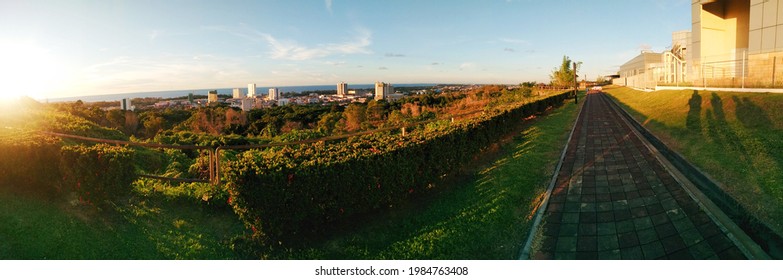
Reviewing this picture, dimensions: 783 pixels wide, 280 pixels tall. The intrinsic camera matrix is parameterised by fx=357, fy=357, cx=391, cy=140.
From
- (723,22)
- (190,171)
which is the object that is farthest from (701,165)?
(723,22)

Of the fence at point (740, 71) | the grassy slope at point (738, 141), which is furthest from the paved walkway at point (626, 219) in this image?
the fence at point (740, 71)

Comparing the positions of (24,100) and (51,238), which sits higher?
(24,100)

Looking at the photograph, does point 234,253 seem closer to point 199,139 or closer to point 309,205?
point 309,205

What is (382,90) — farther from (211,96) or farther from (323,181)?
(323,181)

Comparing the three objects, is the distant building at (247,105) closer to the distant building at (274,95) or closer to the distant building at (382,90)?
the distant building at (274,95)

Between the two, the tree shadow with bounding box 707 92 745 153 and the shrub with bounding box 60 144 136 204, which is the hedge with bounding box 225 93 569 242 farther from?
the tree shadow with bounding box 707 92 745 153

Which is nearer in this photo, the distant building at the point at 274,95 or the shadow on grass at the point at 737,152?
the shadow on grass at the point at 737,152

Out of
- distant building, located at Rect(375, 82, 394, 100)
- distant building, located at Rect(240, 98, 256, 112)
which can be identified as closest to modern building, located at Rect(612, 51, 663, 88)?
distant building, located at Rect(375, 82, 394, 100)

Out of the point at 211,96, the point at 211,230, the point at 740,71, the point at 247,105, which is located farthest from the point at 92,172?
the point at 740,71
